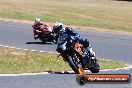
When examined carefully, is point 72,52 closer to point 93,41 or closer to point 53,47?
point 53,47

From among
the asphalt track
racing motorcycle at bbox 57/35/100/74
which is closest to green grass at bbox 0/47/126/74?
the asphalt track

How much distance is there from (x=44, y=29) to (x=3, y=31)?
215 inches

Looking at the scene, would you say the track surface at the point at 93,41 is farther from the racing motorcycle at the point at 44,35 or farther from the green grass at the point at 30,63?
the green grass at the point at 30,63

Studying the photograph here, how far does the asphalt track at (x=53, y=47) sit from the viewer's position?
518 inches

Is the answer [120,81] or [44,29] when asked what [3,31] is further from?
[120,81]

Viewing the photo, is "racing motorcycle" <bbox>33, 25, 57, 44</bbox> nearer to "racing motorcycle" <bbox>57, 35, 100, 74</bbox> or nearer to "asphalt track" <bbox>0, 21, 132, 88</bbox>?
"asphalt track" <bbox>0, 21, 132, 88</bbox>

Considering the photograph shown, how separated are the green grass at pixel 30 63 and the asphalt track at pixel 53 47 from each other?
1180 mm

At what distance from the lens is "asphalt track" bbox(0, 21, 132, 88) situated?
43.1 ft

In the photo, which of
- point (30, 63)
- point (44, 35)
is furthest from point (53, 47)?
point (30, 63)

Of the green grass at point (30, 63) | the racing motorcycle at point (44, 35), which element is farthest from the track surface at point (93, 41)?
the green grass at point (30, 63)

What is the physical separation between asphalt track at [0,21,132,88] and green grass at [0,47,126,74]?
118 centimetres

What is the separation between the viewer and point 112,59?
68.4ft

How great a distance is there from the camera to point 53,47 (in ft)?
77.0

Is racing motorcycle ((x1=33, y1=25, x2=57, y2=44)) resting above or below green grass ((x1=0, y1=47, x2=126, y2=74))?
below
